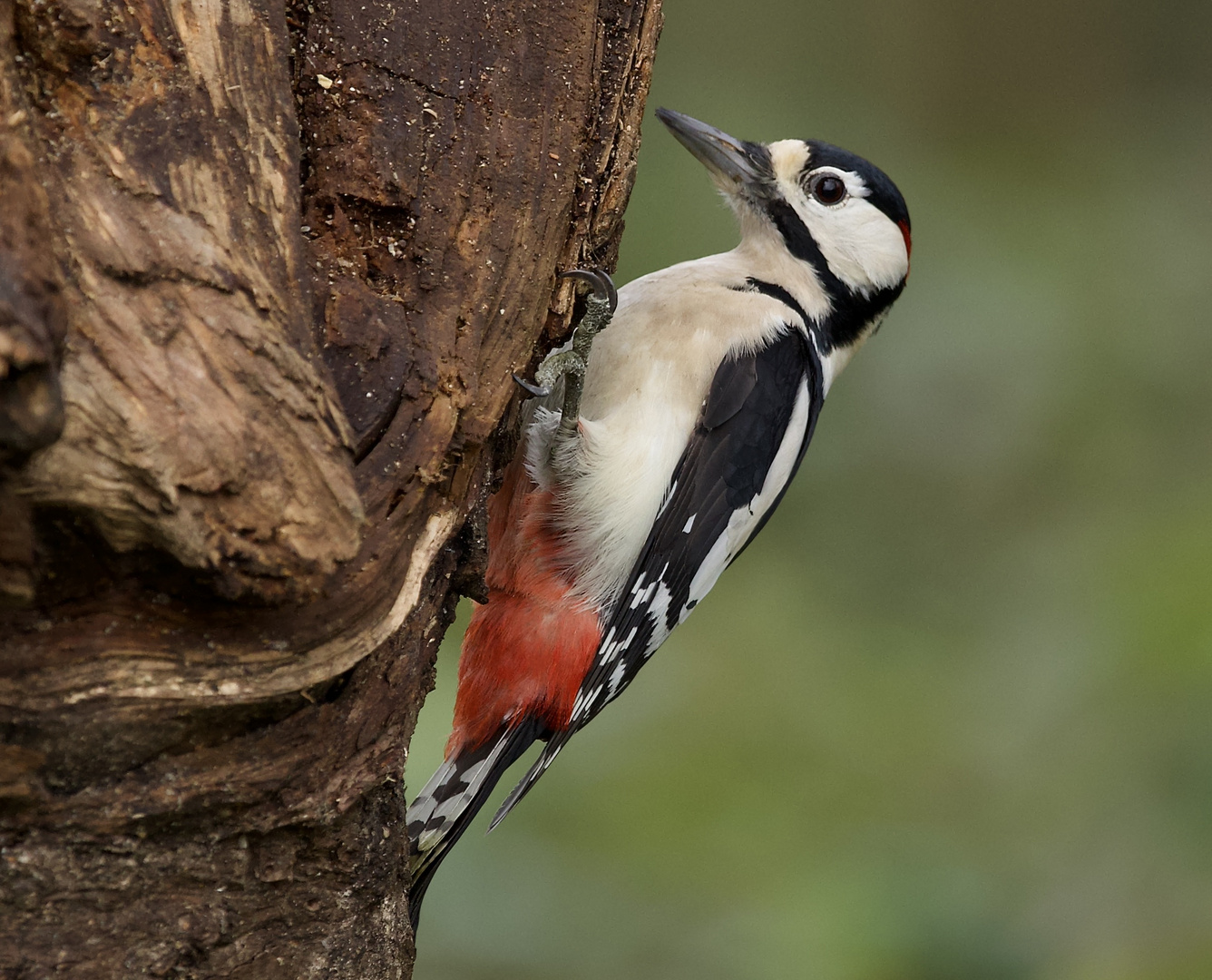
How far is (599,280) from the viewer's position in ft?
6.59

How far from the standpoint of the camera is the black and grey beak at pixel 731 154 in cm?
283

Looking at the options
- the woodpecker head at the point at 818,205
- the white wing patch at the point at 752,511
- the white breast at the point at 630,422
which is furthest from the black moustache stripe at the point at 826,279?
the white breast at the point at 630,422

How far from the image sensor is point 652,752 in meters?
4.05

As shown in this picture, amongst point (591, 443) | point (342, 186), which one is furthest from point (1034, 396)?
point (342, 186)

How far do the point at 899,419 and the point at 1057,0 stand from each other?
2306 mm

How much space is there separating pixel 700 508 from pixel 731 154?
88cm

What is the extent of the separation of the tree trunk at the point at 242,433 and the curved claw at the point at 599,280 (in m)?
0.10

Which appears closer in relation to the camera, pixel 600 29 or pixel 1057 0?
pixel 600 29

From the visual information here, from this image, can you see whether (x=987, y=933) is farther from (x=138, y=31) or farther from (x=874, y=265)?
(x=138, y=31)

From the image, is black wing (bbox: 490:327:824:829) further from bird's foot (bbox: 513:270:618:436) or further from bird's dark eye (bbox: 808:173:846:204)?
bird's dark eye (bbox: 808:173:846:204)

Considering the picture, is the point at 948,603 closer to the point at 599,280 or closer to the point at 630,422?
the point at 630,422

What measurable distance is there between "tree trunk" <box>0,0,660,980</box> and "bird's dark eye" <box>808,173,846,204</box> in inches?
45.2

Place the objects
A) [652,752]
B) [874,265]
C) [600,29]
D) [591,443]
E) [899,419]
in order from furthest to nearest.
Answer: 1. [899,419]
2. [652,752]
3. [874,265]
4. [591,443]
5. [600,29]

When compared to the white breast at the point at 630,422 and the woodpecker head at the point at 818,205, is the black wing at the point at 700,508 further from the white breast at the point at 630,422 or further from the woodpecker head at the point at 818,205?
the woodpecker head at the point at 818,205
